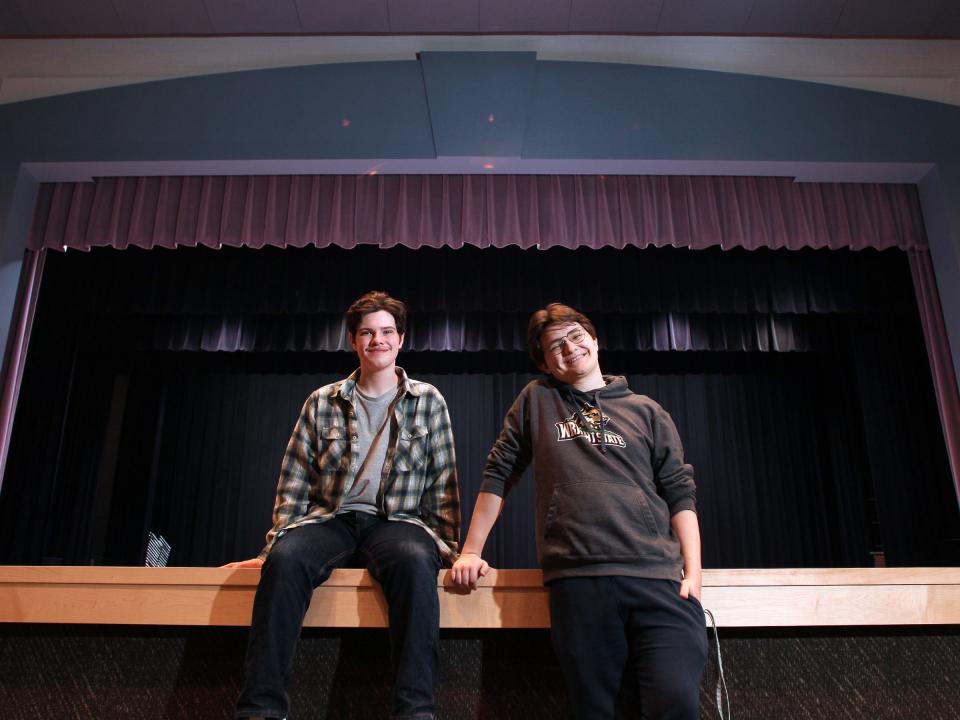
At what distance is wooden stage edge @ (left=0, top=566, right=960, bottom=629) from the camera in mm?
1257

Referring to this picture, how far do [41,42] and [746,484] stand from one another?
563 centimetres

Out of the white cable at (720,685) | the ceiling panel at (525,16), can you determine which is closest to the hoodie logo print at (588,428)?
the white cable at (720,685)

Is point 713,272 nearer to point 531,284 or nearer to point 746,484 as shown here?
point 531,284

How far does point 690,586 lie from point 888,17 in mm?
3124

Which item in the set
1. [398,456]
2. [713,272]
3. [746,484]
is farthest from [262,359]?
[398,456]

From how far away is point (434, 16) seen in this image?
3.13m

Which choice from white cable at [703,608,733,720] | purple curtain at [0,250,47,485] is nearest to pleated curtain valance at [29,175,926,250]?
purple curtain at [0,250,47,485]

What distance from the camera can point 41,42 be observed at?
329 cm

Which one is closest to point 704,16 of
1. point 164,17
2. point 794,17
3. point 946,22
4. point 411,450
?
point 794,17

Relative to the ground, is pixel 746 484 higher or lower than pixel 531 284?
lower

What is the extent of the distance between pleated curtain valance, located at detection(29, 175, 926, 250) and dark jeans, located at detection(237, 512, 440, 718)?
232 centimetres

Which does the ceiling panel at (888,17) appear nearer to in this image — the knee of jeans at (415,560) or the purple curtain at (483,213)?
the purple curtain at (483,213)

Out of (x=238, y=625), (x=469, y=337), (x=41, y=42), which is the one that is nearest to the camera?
(x=238, y=625)

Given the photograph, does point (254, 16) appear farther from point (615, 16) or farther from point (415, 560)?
point (415, 560)
